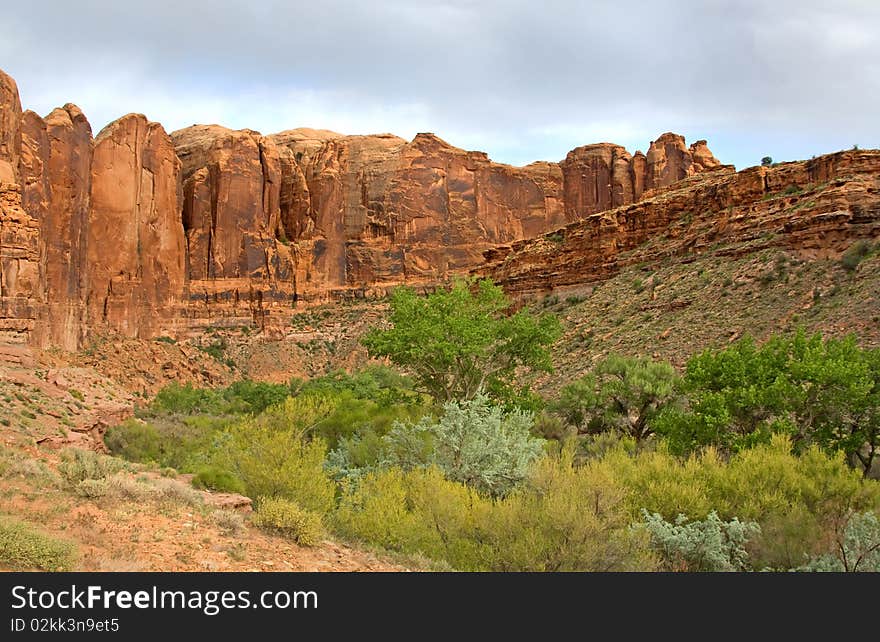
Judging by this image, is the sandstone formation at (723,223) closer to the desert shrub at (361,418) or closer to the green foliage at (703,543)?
the desert shrub at (361,418)

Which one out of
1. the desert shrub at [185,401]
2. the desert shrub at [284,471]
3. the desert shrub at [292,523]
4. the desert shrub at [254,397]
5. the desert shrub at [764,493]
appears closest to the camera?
the desert shrub at [292,523]

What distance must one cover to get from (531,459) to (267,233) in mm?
62616

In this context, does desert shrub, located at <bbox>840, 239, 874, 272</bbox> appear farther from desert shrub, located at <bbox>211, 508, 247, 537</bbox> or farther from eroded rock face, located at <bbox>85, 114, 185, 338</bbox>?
eroded rock face, located at <bbox>85, 114, 185, 338</bbox>

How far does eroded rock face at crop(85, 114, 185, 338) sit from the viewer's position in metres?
60.3

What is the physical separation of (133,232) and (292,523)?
2339 inches

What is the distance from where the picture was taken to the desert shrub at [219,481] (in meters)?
15.0

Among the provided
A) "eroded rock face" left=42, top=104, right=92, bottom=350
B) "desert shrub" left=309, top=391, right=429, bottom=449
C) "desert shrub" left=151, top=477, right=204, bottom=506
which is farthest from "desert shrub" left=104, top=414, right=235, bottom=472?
"eroded rock face" left=42, top=104, right=92, bottom=350

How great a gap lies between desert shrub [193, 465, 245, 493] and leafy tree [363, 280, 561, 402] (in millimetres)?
7472

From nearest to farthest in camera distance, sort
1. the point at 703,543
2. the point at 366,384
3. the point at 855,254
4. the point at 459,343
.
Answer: the point at 703,543
the point at 459,343
the point at 855,254
the point at 366,384

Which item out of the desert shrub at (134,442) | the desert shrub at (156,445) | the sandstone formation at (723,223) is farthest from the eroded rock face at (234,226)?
the desert shrub at (134,442)

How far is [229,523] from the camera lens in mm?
10109

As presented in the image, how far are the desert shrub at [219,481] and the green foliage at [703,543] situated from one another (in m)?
7.89

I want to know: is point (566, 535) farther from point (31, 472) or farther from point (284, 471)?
point (31, 472)

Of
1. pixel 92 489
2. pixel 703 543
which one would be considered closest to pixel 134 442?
pixel 92 489
